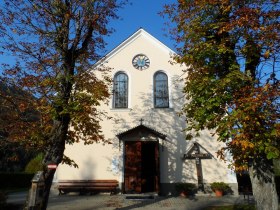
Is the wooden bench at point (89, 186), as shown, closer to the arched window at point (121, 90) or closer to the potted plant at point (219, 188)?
the arched window at point (121, 90)

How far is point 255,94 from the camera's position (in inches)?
296

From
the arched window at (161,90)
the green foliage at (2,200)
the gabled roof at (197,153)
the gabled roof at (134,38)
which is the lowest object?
the green foliage at (2,200)

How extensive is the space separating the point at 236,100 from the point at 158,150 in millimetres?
8878

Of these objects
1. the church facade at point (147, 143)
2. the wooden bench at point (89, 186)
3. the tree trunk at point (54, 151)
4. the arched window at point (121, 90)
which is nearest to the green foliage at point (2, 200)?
the tree trunk at point (54, 151)

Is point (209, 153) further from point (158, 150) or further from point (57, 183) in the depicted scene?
point (57, 183)

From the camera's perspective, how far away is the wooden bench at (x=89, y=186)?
15.3 meters

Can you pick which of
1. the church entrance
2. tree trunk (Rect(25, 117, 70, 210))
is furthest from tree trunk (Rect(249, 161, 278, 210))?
the church entrance

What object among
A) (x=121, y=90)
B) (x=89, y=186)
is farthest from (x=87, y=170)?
(x=121, y=90)

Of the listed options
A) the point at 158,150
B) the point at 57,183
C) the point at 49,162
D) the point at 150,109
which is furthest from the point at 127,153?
the point at 49,162

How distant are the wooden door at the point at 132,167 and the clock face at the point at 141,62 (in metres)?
5.07

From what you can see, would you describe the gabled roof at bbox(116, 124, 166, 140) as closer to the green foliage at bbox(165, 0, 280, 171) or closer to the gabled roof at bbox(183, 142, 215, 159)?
the gabled roof at bbox(183, 142, 215, 159)

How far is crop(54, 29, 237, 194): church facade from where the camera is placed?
15.9 m

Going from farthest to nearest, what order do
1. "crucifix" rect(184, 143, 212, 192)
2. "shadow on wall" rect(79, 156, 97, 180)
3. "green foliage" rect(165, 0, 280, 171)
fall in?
"shadow on wall" rect(79, 156, 97, 180), "crucifix" rect(184, 143, 212, 192), "green foliage" rect(165, 0, 280, 171)

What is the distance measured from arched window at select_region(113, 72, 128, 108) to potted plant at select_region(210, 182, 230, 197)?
23.2ft
